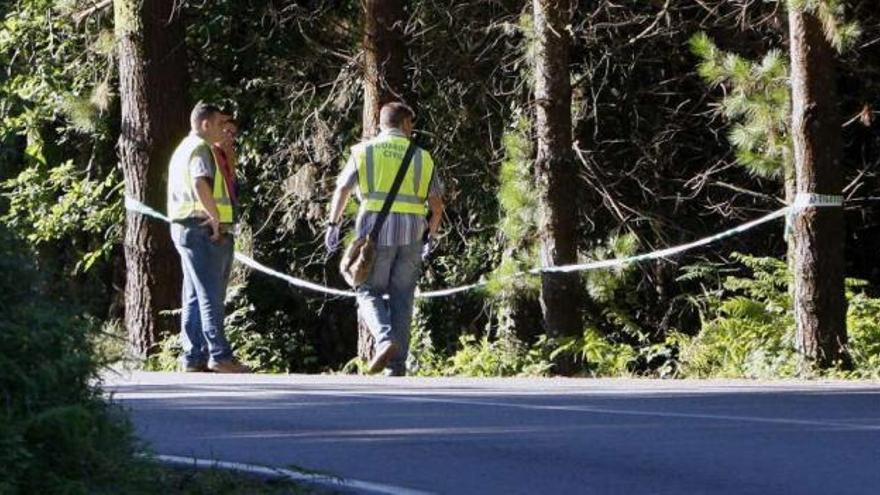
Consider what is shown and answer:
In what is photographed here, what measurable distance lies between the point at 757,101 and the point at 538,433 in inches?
380

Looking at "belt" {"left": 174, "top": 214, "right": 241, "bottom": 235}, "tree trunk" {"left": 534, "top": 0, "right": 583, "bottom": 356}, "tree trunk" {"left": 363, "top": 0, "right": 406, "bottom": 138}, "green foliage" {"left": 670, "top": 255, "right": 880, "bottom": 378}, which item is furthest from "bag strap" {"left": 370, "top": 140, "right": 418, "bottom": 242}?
"tree trunk" {"left": 363, "top": 0, "right": 406, "bottom": 138}

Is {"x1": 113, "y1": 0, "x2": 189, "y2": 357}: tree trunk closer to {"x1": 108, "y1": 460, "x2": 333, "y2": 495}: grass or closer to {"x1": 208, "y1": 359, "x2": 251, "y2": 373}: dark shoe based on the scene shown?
{"x1": 208, "y1": 359, "x2": 251, "y2": 373}: dark shoe

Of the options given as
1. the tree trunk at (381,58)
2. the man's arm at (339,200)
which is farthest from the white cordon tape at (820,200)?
the tree trunk at (381,58)

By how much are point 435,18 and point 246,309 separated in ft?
15.4

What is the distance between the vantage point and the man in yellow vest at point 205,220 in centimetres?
1587

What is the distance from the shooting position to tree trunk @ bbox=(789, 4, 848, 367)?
18031 millimetres

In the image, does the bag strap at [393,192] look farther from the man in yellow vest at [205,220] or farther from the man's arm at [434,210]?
the man in yellow vest at [205,220]

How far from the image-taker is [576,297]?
73.6ft

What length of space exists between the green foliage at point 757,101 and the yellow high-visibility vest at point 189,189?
573 centimetres

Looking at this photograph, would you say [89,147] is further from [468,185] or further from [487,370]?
[487,370]

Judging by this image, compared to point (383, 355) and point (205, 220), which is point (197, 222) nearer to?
point (205, 220)

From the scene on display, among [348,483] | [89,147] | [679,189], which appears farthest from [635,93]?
[348,483]

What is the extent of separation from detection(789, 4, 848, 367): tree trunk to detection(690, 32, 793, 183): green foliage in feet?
4.81

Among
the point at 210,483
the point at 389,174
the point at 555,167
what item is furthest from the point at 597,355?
the point at 210,483
